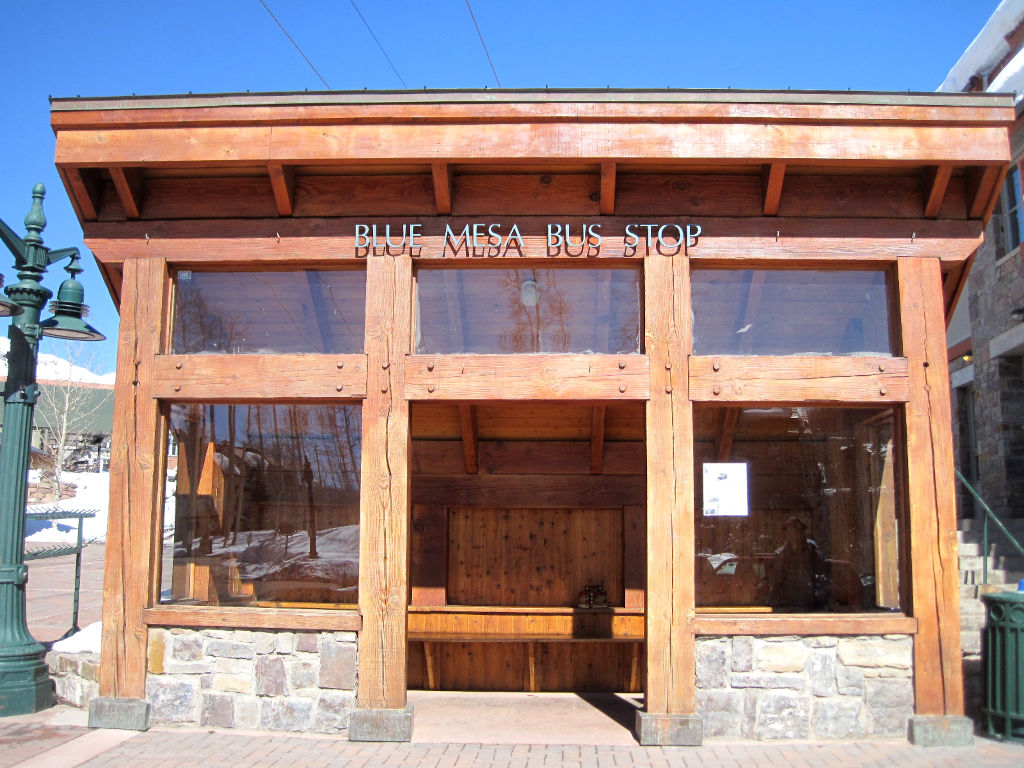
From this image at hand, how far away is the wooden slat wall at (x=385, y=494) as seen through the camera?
249 inches

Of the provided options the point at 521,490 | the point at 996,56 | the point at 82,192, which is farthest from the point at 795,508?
the point at 996,56

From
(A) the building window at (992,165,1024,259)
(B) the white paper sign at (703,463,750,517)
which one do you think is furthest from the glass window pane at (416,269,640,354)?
(A) the building window at (992,165,1024,259)

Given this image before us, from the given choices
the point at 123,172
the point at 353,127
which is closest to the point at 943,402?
the point at 353,127

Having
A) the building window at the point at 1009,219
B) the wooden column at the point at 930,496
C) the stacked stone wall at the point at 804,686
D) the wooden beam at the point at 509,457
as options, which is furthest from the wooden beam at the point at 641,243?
the building window at the point at 1009,219

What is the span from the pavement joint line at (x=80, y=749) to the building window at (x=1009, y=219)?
1211 cm

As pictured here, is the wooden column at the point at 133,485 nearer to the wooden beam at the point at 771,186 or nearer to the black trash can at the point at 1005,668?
the wooden beam at the point at 771,186

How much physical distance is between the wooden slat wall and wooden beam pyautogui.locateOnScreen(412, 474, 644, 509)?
2532 millimetres

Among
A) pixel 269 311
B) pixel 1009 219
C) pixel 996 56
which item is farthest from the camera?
pixel 996 56

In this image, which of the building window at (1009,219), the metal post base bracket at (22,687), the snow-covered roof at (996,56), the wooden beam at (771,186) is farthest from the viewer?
the building window at (1009,219)

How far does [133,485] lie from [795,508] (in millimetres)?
5184

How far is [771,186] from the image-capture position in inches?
261

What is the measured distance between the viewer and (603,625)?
8805 millimetres

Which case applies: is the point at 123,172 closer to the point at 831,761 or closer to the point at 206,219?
the point at 206,219

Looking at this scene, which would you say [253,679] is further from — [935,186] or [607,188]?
[935,186]
